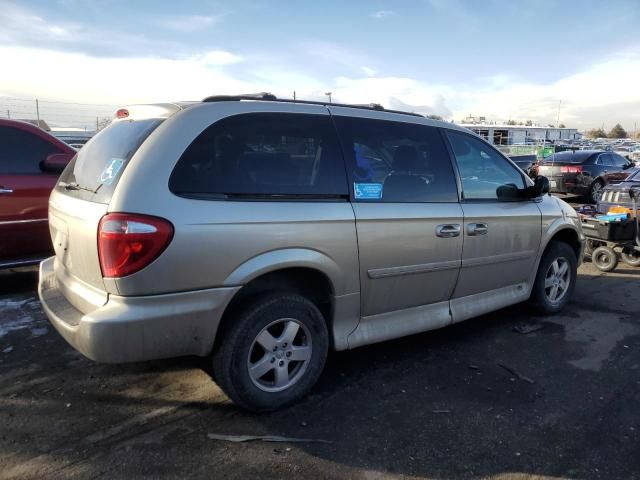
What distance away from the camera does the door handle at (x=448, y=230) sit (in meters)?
3.66

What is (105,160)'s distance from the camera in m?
3.01

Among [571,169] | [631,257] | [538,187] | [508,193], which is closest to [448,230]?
[508,193]

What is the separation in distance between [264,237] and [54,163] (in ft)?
11.8

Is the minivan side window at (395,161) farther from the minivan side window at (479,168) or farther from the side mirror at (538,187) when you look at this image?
the side mirror at (538,187)

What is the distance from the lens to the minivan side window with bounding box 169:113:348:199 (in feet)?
9.01

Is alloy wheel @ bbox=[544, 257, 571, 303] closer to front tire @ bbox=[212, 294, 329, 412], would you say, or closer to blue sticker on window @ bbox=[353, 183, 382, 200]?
blue sticker on window @ bbox=[353, 183, 382, 200]

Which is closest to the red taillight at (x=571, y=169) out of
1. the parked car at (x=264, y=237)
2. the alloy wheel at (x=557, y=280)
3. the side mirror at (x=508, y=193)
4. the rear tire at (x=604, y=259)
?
the rear tire at (x=604, y=259)

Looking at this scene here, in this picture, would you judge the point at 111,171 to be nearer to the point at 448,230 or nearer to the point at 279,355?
the point at 279,355

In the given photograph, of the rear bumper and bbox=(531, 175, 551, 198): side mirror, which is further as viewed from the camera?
bbox=(531, 175, 551, 198): side mirror

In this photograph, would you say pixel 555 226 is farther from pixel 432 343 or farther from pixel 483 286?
pixel 432 343

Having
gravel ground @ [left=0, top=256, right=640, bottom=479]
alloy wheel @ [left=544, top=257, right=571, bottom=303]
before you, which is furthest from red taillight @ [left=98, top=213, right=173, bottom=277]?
alloy wheel @ [left=544, top=257, right=571, bottom=303]

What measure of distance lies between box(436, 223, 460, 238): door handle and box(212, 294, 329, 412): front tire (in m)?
1.12

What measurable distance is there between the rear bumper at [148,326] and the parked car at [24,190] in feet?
9.63

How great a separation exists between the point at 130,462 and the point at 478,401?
6.92ft
